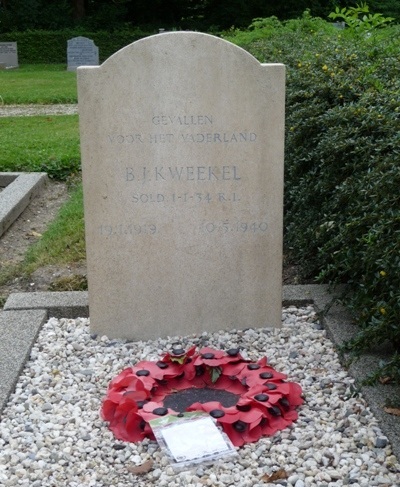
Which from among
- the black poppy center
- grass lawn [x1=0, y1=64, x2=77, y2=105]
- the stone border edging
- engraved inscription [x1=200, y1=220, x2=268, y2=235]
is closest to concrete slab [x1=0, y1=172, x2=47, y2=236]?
the stone border edging

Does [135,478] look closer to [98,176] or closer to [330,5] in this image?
[98,176]

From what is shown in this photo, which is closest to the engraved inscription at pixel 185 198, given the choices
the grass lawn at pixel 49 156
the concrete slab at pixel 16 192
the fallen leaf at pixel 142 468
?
the fallen leaf at pixel 142 468

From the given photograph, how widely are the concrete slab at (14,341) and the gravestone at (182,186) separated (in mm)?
364

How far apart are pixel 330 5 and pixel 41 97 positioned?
60.8 feet

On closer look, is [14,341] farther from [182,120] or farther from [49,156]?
[49,156]

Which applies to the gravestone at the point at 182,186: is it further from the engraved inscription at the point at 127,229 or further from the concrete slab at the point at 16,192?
the concrete slab at the point at 16,192

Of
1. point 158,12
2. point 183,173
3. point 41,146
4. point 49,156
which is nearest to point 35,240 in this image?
point 49,156

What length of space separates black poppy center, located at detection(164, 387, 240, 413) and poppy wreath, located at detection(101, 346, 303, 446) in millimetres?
17

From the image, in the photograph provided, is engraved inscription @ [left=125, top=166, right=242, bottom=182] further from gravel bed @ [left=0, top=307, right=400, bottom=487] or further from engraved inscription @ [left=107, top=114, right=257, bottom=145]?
gravel bed @ [left=0, top=307, right=400, bottom=487]

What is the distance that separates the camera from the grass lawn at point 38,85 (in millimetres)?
16031

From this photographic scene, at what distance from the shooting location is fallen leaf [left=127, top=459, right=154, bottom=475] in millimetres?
2844

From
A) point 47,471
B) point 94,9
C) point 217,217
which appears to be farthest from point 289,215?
point 94,9

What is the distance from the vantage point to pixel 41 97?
1617 centimetres

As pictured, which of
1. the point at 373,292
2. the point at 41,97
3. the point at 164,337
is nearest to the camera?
the point at 373,292
